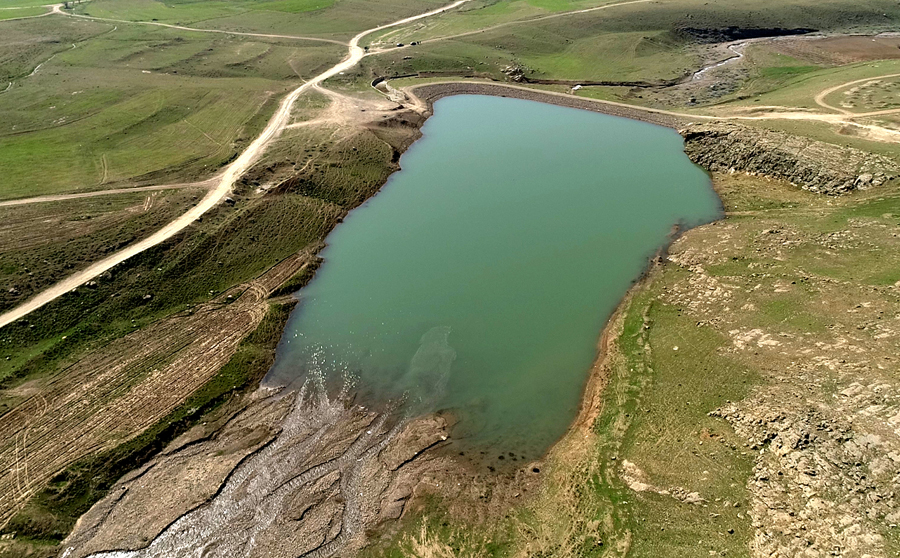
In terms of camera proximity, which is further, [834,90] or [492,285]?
[834,90]

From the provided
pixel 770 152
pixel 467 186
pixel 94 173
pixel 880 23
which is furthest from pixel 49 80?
pixel 880 23

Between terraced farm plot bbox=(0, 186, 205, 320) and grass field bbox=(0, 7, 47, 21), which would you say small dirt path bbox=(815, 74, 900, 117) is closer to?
terraced farm plot bbox=(0, 186, 205, 320)

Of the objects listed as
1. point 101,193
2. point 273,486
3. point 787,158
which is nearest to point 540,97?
point 787,158

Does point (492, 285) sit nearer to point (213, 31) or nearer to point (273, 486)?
point (273, 486)

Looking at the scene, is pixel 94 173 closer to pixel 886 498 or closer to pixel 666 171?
pixel 666 171

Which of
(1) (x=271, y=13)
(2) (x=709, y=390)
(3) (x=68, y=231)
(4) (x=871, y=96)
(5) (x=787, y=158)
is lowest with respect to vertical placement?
(2) (x=709, y=390)

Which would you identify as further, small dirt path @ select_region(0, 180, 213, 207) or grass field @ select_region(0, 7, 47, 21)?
grass field @ select_region(0, 7, 47, 21)

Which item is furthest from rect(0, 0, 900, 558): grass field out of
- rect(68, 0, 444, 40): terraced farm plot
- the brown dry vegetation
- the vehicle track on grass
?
rect(68, 0, 444, 40): terraced farm plot
